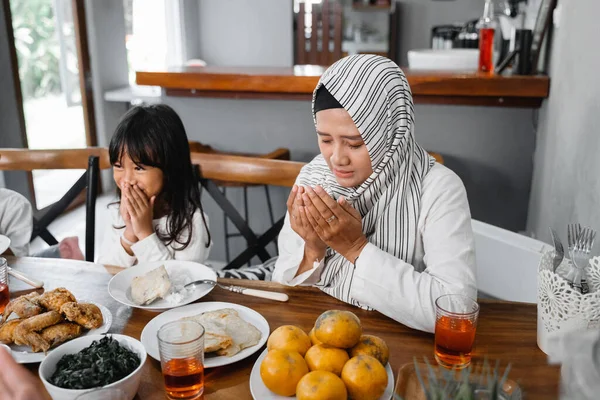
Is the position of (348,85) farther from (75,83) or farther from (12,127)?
(75,83)

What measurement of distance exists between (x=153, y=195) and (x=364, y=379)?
1.06 m

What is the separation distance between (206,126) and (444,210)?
2098mm

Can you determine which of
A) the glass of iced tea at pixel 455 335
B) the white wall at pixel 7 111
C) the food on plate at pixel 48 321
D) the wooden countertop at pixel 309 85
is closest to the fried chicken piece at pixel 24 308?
the food on plate at pixel 48 321

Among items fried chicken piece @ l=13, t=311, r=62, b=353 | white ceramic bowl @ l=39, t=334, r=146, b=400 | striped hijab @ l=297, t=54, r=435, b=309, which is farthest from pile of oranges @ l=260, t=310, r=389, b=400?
fried chicken piece @ l=13, t=311, r=62, b=353

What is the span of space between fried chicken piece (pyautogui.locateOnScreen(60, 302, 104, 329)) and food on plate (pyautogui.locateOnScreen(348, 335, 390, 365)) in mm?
519

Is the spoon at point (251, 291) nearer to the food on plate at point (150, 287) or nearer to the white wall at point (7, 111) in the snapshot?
the food on plate at point (150, 287)

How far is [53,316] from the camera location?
3.39 ft

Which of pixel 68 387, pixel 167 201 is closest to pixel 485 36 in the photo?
pixel 167 201

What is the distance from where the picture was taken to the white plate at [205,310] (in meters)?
0.99

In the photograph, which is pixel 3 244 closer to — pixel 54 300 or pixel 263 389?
pixel 54 300

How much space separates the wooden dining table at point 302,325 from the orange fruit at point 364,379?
0.49ft

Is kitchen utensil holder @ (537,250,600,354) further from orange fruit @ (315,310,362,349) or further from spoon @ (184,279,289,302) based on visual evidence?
spoon @ (184,279,289,302)

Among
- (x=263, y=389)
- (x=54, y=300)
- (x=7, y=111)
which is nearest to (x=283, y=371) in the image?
(x=263, y=389)

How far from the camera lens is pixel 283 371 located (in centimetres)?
85
